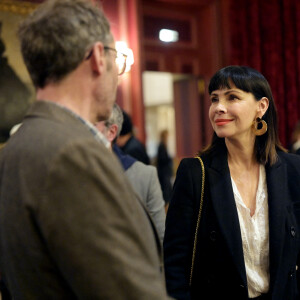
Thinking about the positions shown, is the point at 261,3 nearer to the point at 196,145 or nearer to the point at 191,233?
the point at 196,145

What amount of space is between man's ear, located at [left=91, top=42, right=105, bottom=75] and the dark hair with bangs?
1053mm

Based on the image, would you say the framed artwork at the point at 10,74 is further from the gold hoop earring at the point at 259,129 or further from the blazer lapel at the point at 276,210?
the blazer lapel at the point at 276,210

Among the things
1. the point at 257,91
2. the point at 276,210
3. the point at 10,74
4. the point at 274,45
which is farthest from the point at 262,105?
the point at 274,45

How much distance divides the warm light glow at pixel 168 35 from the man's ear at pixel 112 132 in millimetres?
3959

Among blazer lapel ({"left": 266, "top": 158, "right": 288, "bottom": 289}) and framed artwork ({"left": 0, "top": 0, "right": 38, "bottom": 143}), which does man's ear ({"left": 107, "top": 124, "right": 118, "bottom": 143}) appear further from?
framed artwork ({"left": 0, "top": 0, "right": 38, "bottom": 143})

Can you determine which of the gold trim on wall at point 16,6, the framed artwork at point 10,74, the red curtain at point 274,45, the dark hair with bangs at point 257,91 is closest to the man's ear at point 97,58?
the dark hair with bangs at point 257,91

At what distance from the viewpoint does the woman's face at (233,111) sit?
1941mm

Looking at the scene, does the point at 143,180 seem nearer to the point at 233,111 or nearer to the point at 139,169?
the point at 139,169

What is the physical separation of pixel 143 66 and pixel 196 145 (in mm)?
1750

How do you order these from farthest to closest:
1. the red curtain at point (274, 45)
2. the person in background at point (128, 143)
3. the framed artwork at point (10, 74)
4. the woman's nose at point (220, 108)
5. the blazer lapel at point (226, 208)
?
the red curtain at point (274, 45) → the framed artwork at point (10, 74) → the person in background at point (128, 143) → the woman's nose at point (220, 108) → the blazer lapel at point (226, 208)

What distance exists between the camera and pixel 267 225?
1.84m

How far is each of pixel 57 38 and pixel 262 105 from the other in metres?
1.28

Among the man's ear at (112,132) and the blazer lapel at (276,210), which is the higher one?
the man's ear at (112,132)

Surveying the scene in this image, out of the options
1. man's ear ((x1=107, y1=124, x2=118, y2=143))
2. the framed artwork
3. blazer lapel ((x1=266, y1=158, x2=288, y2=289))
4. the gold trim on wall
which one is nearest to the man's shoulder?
man's ear ((x1=107, y1=124, x2=118, y2=143))
